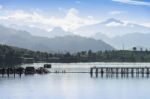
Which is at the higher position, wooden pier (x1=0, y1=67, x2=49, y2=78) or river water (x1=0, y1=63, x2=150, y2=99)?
wooden pier (x1=0, y1=67, x2=49, y2=78)

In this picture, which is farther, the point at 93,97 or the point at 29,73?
the point at 29,73

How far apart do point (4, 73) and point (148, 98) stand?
94247 millimetres

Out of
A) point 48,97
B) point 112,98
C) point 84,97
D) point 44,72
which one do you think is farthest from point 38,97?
point 44,72

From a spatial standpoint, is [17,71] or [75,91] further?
[17,71]

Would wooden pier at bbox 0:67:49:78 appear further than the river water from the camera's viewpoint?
Yes

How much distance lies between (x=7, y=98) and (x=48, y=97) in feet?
25.9

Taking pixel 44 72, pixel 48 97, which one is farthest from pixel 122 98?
pixel 44 72

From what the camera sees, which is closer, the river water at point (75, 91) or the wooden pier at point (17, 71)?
the river water at point (75, 91)

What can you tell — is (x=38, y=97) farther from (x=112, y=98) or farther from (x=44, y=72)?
(x=44, y=72)

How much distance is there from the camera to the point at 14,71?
167m

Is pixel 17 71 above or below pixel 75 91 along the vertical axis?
above

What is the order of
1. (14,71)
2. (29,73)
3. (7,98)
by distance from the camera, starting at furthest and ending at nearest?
(29,73) < (14,71) < (7,98)

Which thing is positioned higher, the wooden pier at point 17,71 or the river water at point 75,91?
the wooden pier at point 17,71

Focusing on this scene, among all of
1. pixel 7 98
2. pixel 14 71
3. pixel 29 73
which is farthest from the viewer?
pixel 29 73
